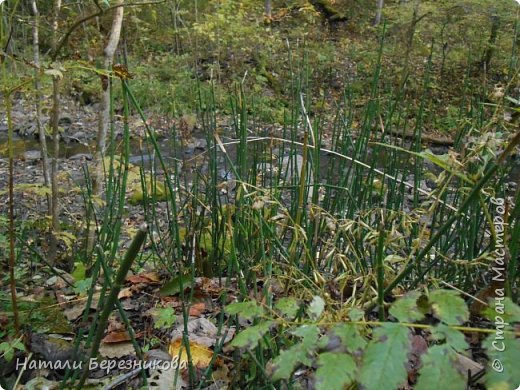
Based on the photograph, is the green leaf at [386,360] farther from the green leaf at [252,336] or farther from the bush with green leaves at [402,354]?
the green leaf at [252,336]

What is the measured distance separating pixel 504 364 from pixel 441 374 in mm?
66

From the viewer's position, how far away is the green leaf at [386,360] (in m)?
0.40

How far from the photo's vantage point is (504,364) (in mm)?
425

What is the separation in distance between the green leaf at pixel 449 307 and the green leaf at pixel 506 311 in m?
0.06

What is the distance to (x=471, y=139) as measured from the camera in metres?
0.76

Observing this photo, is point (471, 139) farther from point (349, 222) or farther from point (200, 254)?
point (200, 254)

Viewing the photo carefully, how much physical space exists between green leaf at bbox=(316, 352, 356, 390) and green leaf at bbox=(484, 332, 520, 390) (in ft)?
0.41

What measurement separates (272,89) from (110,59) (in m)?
4.69

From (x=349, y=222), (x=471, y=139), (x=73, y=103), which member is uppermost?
(x=471, y=139)

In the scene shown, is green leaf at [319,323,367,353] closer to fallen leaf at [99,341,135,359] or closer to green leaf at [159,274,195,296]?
fallen leaf at [99,341,135,359]

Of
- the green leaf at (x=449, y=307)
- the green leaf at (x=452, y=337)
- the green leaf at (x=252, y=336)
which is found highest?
the green leaf at (x=449, y=307)

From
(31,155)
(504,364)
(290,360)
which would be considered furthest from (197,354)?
(31,155)

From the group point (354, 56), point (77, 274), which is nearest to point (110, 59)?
point (77, 274)

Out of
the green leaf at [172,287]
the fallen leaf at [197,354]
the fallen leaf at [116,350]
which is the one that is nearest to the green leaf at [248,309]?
the fallen leaf at [197,354]
